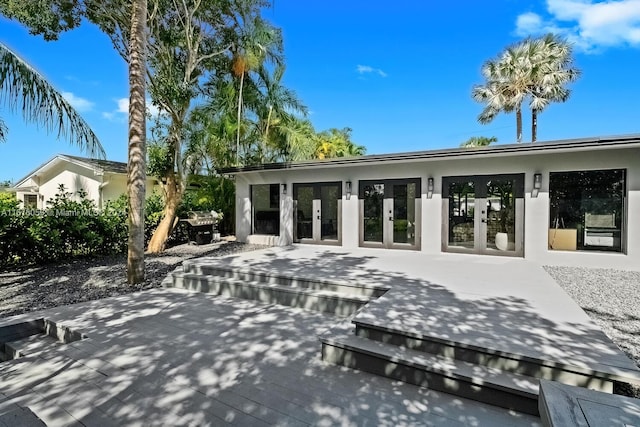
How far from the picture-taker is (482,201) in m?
8.62

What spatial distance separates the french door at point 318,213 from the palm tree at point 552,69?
43.4 ft

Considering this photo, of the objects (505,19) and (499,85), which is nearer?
(505,19)

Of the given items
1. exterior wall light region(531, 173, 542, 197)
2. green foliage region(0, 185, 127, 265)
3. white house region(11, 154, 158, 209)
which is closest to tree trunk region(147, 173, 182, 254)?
green foliage region(0, 185, 127, 265)

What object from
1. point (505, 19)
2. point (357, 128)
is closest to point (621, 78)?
point (505, 19)

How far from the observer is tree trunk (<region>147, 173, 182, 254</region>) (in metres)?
10.2

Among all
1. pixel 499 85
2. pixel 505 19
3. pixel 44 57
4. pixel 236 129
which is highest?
pixel 505 19

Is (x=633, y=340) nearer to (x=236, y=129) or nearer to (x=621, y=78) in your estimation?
(x=236, y=129)

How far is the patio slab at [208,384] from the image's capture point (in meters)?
2.59

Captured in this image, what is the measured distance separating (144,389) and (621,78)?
25.3 metres

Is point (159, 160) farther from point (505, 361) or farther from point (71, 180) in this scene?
point (505, 361)

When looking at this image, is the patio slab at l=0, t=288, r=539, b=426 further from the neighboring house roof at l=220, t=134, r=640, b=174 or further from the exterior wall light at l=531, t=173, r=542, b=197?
the exterior wall light at l=531, t=173, r=542, b=197

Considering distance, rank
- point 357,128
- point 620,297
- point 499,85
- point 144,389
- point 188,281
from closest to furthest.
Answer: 1. point 144,389
2. point 620,297
3. point 188,281
4. point 499,85
5. point 357,128

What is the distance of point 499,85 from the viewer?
17.6 meters

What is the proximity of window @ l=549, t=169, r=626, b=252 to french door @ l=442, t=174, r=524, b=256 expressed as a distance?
0.74 metres
